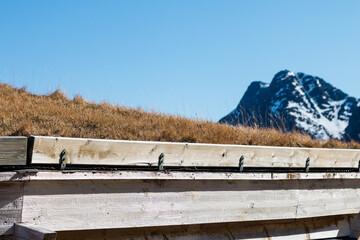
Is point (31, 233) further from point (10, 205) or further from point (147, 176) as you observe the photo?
point (147, 176)

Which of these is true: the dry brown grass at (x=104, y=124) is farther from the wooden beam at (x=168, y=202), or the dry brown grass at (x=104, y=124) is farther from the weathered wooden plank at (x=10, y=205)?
the weathered wooden plank at (x=10, y=205)

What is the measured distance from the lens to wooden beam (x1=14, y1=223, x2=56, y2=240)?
4.14 metres

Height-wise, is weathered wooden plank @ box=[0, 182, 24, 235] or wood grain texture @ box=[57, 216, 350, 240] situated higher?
weathered wooden plank @ box=[0, 182, 24, 235]

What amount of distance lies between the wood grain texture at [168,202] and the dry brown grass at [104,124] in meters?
2.03

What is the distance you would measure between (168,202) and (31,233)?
5.88 ft

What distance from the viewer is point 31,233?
4.25 m

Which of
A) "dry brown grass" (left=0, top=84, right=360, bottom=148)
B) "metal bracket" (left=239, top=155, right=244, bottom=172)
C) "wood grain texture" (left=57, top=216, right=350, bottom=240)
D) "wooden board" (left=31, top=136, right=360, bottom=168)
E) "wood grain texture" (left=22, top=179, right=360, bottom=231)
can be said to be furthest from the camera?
"dry brown grass" (left=0, top=84, right=360, bottom=148)

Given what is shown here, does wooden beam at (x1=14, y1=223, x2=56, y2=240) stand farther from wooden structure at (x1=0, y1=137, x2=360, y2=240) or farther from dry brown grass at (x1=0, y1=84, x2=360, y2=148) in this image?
dry brown grass at (x1=0, y1=84, x2=360, y2=148)

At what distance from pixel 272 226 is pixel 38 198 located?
366 cm

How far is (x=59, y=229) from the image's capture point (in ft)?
15.6

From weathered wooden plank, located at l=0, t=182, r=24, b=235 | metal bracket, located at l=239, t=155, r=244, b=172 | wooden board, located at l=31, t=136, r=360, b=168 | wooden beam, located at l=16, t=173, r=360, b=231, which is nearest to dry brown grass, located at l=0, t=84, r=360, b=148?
wooden board, located at l=31, t=136, r=360, b=168

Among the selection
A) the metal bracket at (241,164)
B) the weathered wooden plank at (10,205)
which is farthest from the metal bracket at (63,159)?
the metal bracket at (241,164)

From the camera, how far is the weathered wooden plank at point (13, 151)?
455 cm

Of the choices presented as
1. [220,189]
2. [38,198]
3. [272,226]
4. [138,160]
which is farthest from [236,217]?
[38,198]
